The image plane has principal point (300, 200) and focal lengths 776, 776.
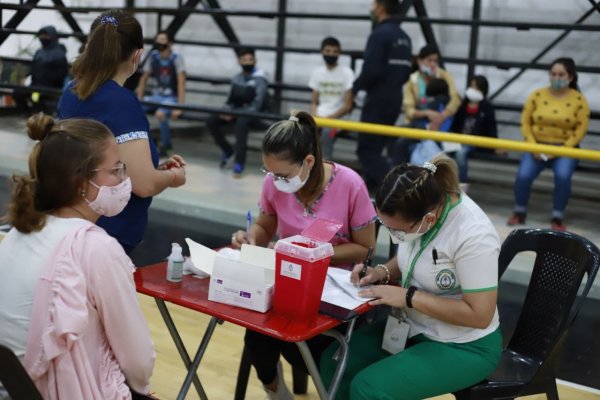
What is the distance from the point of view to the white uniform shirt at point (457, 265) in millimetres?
2084

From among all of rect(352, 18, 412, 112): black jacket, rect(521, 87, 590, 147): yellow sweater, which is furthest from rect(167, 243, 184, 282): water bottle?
rect(521, 87, 590, 147): yellow sweater

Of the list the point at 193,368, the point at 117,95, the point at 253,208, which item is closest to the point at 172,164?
the point at 117,95

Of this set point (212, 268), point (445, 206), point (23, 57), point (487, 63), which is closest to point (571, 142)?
point (487, 63)

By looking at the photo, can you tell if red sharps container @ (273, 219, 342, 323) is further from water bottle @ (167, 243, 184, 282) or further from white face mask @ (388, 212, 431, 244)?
water bottle @ (167, 243, 184, 282)

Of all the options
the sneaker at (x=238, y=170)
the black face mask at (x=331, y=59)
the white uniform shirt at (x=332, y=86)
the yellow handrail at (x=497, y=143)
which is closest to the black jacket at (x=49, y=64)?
the sneaker at (x=238, y=170)

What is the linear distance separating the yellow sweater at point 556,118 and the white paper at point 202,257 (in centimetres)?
373

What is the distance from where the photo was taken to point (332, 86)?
22.1ft

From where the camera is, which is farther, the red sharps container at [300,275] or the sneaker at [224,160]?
the sneaker at [224,160]

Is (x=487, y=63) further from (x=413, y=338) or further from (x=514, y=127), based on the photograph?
(x=413, y=338)

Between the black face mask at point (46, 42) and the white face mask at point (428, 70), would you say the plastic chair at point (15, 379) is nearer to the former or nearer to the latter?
the white face mask at point (428, 70)

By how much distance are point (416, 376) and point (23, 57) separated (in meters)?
8.83

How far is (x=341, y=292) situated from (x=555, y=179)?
11.4 feet

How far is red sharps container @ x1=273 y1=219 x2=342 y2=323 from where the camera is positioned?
1.97m

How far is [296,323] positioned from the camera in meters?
1.99
